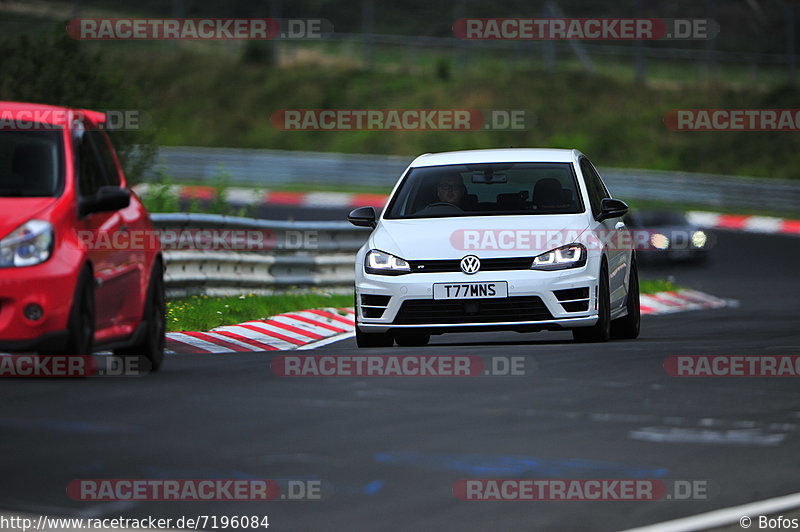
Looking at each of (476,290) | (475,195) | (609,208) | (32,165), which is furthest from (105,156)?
(609,208)

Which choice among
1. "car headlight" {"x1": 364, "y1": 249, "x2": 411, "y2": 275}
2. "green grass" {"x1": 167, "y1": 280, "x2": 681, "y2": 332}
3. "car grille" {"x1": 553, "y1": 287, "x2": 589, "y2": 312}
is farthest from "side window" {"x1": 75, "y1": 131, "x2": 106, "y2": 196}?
"green grass" {"x1": 167, "y1": 280, "x2": 681, "y2": 332}

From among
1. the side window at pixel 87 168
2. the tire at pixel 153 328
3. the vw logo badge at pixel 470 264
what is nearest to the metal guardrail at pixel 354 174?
the vw logo badge at pixel 470 264

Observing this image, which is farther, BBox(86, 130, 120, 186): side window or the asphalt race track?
BBox(86, 130, 120, 186): side window

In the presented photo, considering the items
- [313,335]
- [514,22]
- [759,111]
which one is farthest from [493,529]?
[514,22]

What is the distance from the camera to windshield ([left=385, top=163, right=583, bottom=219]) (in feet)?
42.7

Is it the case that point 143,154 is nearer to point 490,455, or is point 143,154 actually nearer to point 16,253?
point 16,253

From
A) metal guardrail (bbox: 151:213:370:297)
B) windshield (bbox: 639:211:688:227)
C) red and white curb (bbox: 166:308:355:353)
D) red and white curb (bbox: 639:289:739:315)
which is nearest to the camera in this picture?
red and white curb (bbox: 166:308:355:353)

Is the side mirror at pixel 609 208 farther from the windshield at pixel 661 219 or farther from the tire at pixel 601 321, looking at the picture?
the windshield at pixel 661 219

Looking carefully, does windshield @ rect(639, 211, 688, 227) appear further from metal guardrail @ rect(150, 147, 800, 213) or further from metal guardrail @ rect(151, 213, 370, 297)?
metal guardrail @ rect(150, 147, 800, 213)

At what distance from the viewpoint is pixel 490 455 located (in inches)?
292

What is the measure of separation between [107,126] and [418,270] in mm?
10857

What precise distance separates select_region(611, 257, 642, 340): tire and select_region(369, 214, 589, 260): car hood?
1.55 m

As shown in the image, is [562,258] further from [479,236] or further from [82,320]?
[82,320]

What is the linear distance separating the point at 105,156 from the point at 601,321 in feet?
13.6
